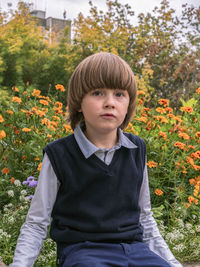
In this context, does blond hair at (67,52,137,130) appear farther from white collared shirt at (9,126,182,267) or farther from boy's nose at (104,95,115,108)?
white collared shirt at (9,126,182,267)

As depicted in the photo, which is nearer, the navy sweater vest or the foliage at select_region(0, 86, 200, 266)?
the navy sweater vest

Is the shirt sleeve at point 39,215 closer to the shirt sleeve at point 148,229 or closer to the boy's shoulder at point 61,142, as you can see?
the boy's shoulder at point 61,142

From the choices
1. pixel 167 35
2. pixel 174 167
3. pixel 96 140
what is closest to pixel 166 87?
pixel 167 35

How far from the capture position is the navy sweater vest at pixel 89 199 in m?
1.45

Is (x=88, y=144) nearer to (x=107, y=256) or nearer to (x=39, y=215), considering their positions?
(x=39, y=215)

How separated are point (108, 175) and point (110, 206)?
14 centimetres

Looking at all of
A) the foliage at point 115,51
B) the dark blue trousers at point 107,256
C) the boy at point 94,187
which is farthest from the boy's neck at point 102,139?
the foliage at point 115,51

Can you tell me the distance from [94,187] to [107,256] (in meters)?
0.29

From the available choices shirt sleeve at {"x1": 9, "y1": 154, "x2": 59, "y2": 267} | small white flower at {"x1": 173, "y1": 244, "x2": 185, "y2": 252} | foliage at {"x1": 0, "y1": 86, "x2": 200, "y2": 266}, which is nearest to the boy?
shirt sleeve at {"x1": 9, "y1": 154, "x2": 59, "y2": 267}

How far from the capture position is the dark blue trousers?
1296mm

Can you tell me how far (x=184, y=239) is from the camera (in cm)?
260

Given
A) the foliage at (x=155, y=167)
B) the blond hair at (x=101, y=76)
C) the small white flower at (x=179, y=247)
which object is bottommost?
the small white flower at (x=179, y=247)

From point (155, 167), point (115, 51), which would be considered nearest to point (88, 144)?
point (155, 167)

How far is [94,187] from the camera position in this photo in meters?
1.48
